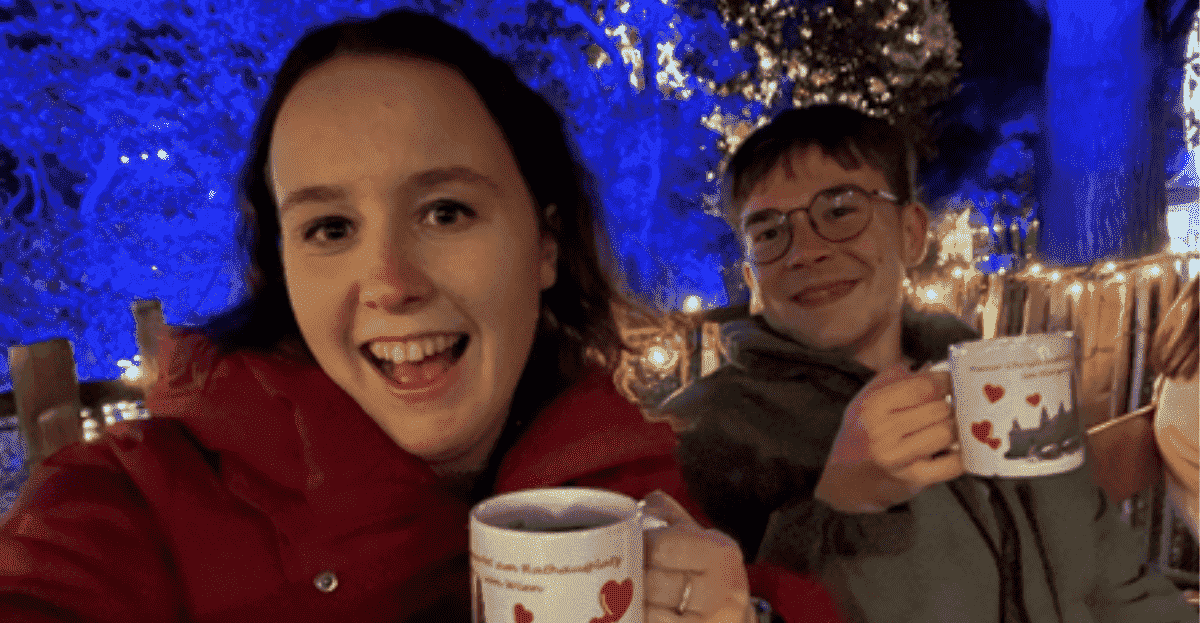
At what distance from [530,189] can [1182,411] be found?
1.13m

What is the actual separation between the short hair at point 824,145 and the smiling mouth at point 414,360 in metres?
0.95

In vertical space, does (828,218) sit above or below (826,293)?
above

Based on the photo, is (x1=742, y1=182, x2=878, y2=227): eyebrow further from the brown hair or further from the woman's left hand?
the woman's left hand

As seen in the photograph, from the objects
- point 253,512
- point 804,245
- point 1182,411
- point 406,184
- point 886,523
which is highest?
A: point 406,184

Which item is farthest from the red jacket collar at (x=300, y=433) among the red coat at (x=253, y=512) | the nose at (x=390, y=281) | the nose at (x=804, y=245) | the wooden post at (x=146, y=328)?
the wooden post at (x=146, y=328)

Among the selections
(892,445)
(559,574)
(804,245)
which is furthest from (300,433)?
(804,245)

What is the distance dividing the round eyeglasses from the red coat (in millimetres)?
803

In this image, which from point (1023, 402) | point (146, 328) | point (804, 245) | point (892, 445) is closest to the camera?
point (1023, 402)

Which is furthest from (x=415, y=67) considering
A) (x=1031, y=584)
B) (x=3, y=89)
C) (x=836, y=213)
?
(x=3, y=89)

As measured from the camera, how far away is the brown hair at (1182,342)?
1310 millimetres

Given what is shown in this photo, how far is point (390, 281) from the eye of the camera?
0.89 m

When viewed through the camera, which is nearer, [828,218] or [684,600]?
[684,600]

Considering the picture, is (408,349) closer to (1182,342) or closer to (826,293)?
(826,293)

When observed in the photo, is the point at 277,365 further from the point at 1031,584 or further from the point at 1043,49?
the point at 1043,49
